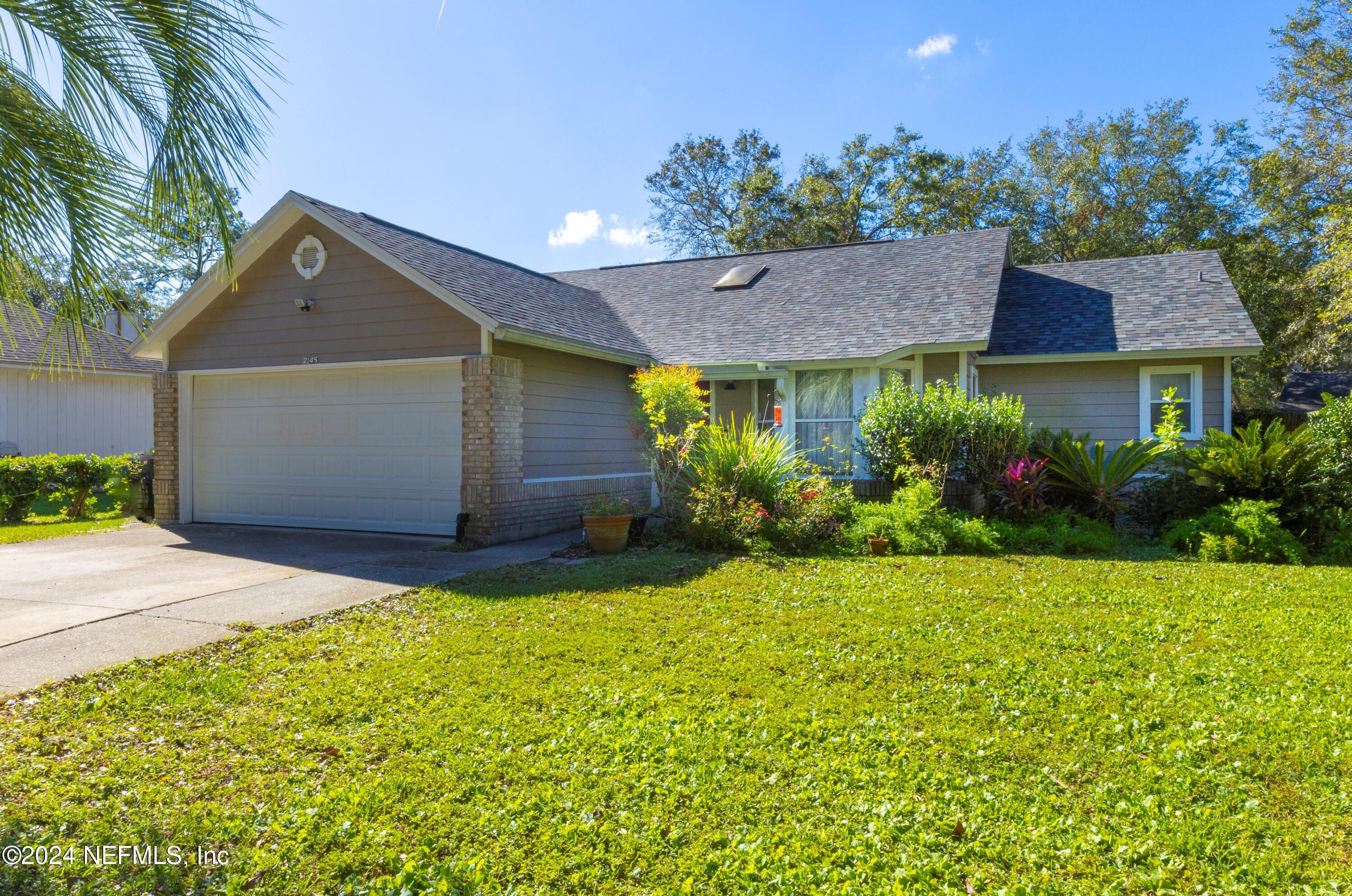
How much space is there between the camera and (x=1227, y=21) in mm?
19469

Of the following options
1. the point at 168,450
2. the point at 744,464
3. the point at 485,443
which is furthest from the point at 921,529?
the point at 168,450

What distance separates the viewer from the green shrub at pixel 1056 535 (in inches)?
367

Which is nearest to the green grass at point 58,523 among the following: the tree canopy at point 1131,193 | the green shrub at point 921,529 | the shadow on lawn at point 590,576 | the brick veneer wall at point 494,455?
the brick veneer wall at point 494,455

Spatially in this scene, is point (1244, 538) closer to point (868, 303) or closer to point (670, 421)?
point (670, 421)

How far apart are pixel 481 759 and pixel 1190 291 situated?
15492 mm

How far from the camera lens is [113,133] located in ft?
9.82

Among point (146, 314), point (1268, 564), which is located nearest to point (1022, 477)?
point (1268, 564)

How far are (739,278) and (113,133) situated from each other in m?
14.6

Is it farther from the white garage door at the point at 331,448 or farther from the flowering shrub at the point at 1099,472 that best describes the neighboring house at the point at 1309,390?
the white garage door at the point at 331,448

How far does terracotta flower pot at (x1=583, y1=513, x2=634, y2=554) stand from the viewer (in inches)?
374

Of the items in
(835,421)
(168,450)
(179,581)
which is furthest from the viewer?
(835,421)

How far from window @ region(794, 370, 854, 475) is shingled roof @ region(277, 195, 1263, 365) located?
55 centimetres

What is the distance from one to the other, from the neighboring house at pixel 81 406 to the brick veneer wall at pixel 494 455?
34.1 feet

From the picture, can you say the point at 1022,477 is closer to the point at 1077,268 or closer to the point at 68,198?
the point at 1077,268
